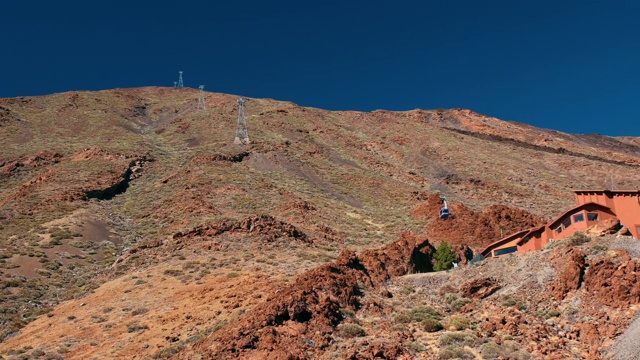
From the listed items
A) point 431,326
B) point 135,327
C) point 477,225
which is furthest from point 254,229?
point 477,225

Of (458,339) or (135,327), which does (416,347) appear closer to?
(458,339)

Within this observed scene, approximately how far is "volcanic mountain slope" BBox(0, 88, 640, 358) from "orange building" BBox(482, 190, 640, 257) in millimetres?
7179

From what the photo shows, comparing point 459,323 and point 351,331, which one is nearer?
point 351,331

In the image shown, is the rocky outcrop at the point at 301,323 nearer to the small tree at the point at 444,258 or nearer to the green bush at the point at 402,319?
the green bush at the point at 402,319

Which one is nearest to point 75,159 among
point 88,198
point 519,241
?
point 88,198

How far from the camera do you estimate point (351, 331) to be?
17.7 m

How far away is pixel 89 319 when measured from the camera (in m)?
22.9

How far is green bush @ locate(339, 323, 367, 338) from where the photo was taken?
17.7 metres

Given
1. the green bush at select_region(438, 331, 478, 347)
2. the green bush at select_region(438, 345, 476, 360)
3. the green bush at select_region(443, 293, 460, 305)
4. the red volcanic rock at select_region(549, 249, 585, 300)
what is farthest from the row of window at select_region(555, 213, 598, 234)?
the green bush at select_region(438, 345, 476, 360)

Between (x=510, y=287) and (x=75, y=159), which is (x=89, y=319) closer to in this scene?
(x=510, y=287)

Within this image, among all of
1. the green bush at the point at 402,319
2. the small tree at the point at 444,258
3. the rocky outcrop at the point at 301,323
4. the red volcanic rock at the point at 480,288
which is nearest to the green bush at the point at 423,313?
the green bush at the point at 402,319

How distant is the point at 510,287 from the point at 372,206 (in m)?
29.4

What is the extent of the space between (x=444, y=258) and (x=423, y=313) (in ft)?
46.8

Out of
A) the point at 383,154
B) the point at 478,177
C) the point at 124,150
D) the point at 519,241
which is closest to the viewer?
the point at 519,241
